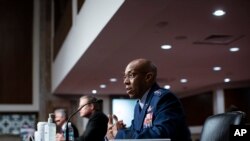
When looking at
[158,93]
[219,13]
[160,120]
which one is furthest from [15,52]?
[160,120]

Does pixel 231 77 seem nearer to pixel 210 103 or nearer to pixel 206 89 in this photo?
pixel 206 89

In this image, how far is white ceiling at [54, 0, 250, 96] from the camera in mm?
5352

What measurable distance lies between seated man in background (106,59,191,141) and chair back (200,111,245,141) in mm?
119

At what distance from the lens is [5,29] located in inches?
506

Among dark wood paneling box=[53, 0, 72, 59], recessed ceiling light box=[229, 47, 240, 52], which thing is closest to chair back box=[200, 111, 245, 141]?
recessed ceiling light box=[229, 47, 240, 52]

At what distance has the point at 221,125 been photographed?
7.02 ft

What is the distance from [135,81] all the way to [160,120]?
0.34 meters

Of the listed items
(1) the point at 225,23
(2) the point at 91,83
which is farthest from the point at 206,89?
(1) the point at 225,23

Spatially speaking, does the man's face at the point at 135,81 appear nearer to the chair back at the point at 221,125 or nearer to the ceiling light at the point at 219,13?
the chair back at the point at 221,125

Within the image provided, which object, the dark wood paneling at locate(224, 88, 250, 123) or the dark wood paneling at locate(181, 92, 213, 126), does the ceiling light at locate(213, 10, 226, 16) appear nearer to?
the dark wood paneling at locate(224, 88, 250, 123)

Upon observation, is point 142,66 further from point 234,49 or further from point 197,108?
point 197,108

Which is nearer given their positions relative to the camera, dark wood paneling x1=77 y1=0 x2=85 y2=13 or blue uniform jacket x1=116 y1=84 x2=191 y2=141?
blue uniform jacket x1=116 y1=84 x2=191 y2=141

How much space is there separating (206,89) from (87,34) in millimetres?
6740

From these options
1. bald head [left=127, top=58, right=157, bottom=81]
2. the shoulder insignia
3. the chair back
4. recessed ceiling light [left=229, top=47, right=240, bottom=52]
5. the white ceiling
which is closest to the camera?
the chair back
